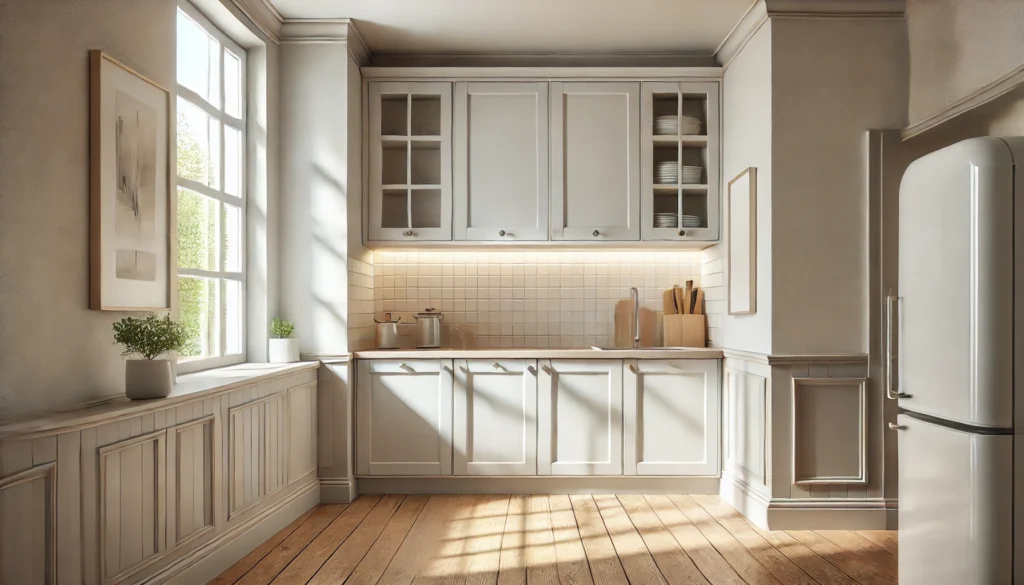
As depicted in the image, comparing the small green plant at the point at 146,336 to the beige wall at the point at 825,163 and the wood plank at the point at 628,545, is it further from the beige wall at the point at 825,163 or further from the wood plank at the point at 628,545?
the beige wall at the point at 825,163

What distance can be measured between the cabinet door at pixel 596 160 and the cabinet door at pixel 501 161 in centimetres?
9

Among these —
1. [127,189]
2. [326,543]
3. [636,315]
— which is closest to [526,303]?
[636,315]

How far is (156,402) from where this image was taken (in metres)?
2.38

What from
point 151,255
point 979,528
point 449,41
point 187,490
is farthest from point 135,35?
point 979,528

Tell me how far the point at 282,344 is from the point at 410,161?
4.43ft

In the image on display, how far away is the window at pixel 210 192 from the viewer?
322 centimetres

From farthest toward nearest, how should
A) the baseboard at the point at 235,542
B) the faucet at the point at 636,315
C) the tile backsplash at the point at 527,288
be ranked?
the tile backsplash at the point at 527,288 → the faucet at the point at 636,315 → the baseboard at the point at 235,542

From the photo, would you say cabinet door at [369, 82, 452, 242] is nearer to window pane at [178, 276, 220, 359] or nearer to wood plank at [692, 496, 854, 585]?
window pane at [178, 276, 220, 359]

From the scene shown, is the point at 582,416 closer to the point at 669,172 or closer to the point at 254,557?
the point at 669,172

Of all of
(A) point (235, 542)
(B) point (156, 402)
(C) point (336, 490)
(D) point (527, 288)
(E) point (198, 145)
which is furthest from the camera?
(D) point (527, 288)

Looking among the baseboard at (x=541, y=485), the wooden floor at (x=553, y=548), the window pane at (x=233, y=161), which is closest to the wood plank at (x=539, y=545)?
the wooden floor at (x=553, y=548)

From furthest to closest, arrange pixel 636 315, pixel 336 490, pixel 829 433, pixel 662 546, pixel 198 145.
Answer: pixel 636 315
pixel 336 490
pixel 829 433
pixel 198 145
pixel 662 546

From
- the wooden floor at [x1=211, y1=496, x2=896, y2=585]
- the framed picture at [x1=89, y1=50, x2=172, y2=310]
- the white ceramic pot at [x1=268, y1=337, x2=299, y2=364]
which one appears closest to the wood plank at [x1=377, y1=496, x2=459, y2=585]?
the wooden floor at [x1=211, y1=496, x2=896, y2=585]

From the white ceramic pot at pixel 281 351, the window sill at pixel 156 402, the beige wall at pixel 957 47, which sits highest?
the beige wall at pixel 957 47
